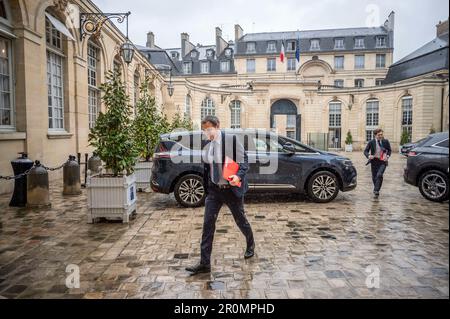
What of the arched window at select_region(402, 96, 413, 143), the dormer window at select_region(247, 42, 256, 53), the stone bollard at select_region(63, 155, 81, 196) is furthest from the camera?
the dormer window at select_region(247, 42, 256, 53)

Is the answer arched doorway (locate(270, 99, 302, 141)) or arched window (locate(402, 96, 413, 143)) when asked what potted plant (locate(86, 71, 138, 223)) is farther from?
arched window (locate(402, 96, 413, 143))

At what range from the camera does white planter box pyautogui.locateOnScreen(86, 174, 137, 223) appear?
6.49 metres

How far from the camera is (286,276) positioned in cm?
404

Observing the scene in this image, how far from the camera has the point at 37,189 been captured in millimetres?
7773

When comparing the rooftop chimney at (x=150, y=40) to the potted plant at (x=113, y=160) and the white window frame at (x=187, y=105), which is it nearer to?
the white window frame at (x=187, y=105)

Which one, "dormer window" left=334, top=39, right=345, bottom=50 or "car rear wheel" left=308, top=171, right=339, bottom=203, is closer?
"car rear wheel" left=308, top=171, right=339, bottom=203

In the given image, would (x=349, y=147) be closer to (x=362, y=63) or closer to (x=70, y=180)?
(x=362, y=63)

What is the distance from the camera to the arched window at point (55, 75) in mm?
12027

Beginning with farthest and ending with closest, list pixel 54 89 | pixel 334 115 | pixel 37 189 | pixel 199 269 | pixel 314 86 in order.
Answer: pixel 334 115 < pixel 314 86 < pixel 54 89 < pixel 37 189 < pixel 199 269

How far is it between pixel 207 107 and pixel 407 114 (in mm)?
21293

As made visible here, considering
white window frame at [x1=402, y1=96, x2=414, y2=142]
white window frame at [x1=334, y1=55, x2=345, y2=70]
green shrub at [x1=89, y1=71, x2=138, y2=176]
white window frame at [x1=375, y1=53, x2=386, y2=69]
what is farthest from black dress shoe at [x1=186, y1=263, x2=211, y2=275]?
white window frame at [x1=375, y1=53, x2=386, y2=69]

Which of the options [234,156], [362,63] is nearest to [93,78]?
[234,156]

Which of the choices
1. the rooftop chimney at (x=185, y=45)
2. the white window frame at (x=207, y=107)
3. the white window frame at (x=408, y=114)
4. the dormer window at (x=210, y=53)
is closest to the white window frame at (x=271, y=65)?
the dormer window at (x=210, y=53)
